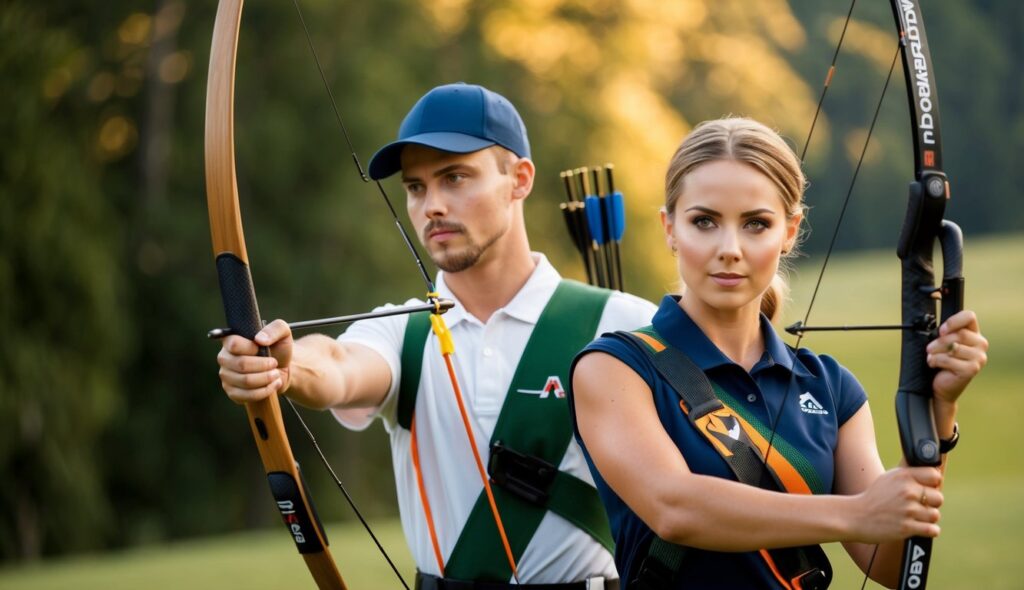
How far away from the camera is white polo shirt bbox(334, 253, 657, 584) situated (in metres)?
2.87

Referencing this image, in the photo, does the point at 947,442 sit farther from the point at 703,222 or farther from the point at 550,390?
the point at 550,390

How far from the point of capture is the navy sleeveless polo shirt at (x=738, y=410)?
7.05 ft

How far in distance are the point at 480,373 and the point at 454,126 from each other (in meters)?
0.58

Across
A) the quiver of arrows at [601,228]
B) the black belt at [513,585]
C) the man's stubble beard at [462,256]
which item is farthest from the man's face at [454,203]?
the black belt at [513,585]

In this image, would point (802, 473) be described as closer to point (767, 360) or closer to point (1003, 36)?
point (767, 360)

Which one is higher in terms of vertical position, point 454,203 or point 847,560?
point 454,203

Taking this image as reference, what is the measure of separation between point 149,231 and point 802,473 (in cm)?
1335

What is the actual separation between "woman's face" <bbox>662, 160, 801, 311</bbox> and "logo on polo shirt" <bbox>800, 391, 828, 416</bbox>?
22 cm

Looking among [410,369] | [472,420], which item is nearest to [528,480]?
[472,420]

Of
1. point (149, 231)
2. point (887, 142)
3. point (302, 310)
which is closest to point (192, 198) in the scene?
point (149, 231)

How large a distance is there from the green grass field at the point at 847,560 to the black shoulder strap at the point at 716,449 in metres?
6.19

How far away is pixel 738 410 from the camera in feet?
7.23

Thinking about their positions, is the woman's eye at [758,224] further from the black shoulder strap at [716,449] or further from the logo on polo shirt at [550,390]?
the logo on polo shirt at [550,390]

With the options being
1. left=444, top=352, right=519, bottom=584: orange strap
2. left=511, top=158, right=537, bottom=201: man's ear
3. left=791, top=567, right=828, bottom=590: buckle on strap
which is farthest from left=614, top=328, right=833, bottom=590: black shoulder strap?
left=511, top=158, right=537, bottom=201: man's ear
